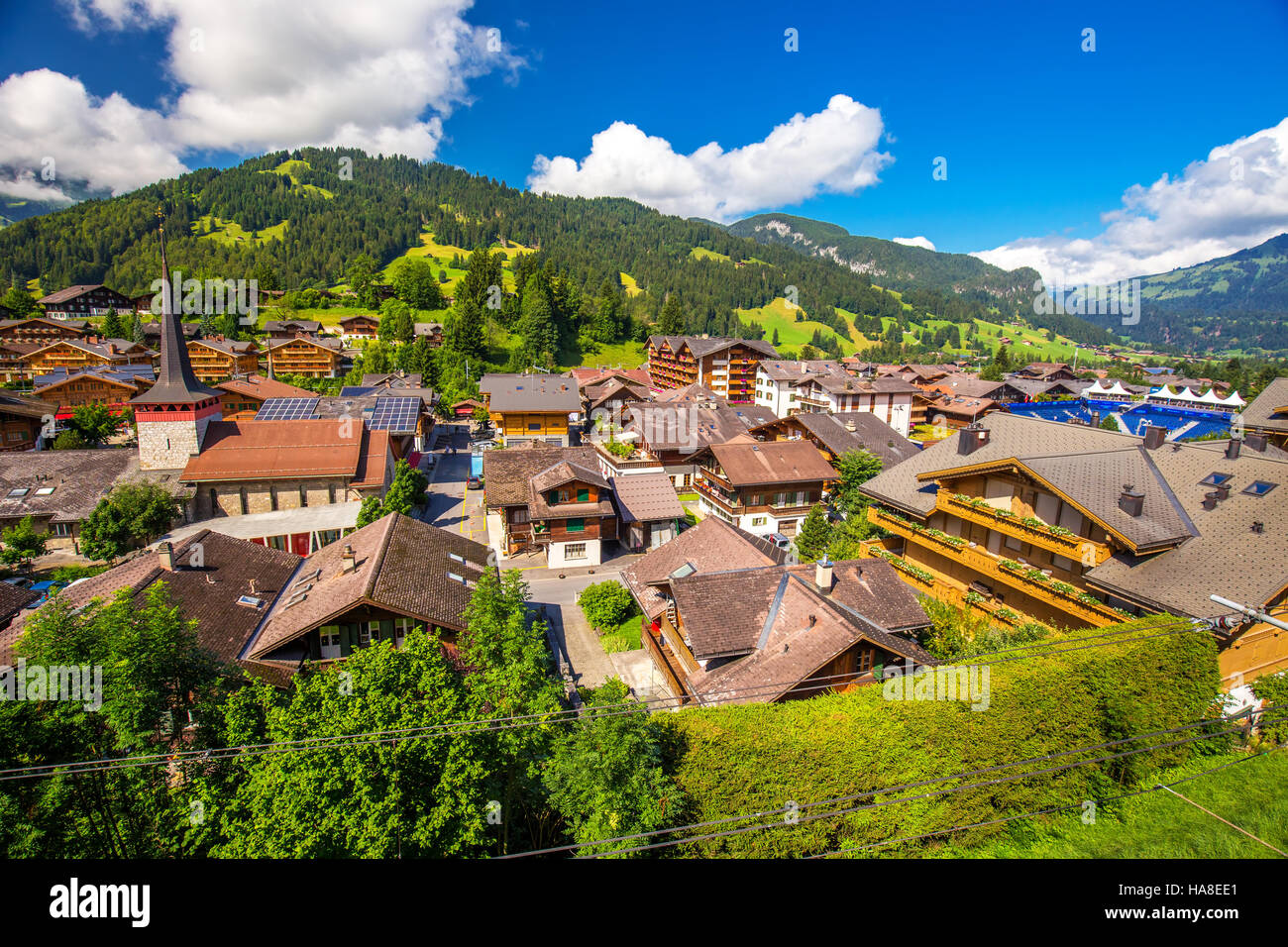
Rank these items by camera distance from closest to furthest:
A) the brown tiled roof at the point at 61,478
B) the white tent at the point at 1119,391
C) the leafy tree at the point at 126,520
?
the leafy tree at the point at 126,520, the brown tiled roof at the point at 61,478, the white tent at the point at 1119,391

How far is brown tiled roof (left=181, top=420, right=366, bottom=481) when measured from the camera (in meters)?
41.2

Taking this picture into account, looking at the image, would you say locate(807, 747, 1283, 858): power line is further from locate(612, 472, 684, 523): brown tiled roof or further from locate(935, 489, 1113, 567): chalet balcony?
locate(612, 472, 684, 523): brown tiled roof

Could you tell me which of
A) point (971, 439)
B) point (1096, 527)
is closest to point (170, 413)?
point (971, 439)

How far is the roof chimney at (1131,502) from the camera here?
19438 mm

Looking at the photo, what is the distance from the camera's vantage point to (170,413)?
134 feet

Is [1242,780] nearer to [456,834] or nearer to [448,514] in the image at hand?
[456,834]

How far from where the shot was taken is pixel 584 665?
25.9 metres

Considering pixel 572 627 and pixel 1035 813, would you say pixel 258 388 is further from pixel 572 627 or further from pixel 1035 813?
pixel 1035 813

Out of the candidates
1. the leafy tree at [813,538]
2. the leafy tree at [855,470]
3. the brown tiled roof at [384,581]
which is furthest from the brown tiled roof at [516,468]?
the leafy tree at [855,470]

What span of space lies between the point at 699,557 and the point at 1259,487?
64.1ft

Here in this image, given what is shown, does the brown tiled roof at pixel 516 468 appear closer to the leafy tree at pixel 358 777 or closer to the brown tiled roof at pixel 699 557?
the brown tiled roof at pixel 699 557

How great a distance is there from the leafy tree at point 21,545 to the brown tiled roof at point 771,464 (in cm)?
4076

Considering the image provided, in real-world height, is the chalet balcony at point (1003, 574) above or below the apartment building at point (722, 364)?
below
